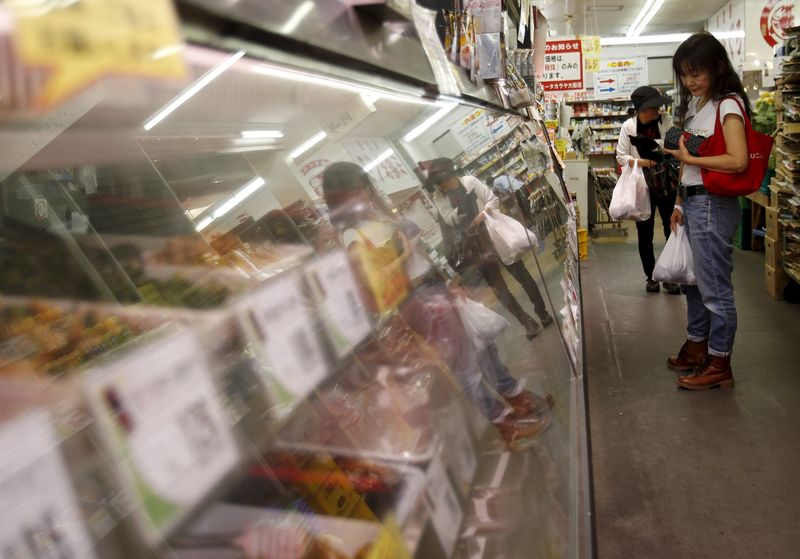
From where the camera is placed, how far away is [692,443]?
2.88 meters

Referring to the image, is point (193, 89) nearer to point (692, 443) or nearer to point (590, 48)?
point (692, 443)

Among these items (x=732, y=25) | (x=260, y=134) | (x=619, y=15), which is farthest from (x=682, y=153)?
(x=619, y=15)

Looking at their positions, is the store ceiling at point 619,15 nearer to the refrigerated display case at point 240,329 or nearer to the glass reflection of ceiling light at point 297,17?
the refrigerated display case at point 240,329

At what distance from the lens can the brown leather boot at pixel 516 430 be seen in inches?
58.3

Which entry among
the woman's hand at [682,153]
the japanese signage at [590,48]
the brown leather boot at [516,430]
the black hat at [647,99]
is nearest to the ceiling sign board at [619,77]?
the japanese signage at [590,48]

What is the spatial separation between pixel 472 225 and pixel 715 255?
6.14ft

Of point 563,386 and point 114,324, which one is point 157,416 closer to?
point 114,324

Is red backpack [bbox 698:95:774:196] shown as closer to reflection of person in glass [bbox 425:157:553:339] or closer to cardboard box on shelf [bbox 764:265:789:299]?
reflection of person in glass [bbox 425:157:553:339]

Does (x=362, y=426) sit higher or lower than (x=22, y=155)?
lower

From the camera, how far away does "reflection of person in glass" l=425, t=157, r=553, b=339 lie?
1.75 meters

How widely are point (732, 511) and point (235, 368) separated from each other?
216cm

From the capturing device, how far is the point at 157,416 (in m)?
0.65

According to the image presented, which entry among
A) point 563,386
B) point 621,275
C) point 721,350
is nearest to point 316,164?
point 563,386

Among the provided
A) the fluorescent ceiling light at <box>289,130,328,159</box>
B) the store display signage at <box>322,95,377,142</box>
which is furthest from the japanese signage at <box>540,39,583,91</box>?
the fluorescent ceiling light at <box>289,130,328,159</box>
